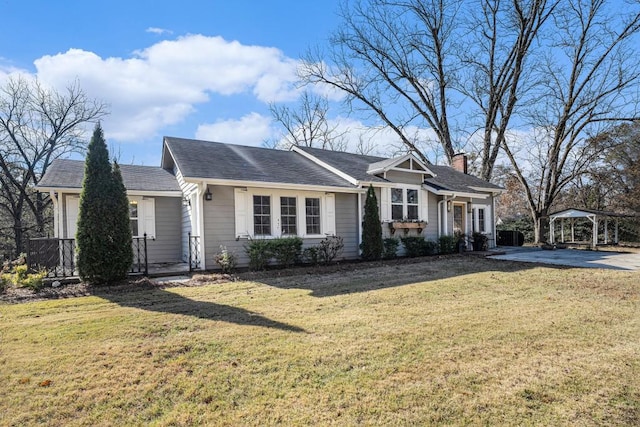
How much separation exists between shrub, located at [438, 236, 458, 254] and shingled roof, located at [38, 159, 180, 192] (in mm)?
10236

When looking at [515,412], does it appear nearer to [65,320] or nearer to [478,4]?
[65,320]

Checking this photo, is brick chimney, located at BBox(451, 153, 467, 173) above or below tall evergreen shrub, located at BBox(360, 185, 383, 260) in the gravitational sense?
above

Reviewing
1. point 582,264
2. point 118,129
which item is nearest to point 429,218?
point 582,264

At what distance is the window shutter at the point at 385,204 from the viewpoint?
514 inches

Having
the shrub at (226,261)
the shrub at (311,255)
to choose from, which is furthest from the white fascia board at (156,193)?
the shrub at (311,255)

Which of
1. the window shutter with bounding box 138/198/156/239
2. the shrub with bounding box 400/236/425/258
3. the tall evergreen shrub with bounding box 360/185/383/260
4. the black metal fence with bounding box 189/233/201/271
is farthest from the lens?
the shrub with bounding box 400/236/425/258

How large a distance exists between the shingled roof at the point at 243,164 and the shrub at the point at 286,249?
180 centimetres

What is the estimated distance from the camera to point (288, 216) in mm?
11242

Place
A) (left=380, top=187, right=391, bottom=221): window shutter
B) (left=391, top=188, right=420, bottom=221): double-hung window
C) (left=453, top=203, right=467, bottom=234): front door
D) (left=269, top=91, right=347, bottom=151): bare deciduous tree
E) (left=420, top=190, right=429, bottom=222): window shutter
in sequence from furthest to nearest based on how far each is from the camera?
1. (left=269, top=91, right=347, bottom=151): bare deciduous tree
2. (left=453, top=203, right=467, bottom=234): front door
3. (left=420, top=190, right=429, bottom=222): window shutter
4. (left=391, top=188, right=420, bottom=221): double-hung window
5. (left=380, top=187, right=391, bottom=221): window shutter

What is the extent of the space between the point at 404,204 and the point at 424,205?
1080mm

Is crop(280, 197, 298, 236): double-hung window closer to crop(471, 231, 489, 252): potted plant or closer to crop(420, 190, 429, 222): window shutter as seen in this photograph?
crop(420, 190, 429, 222): window shutter

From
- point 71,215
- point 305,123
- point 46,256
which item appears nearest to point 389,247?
point 46,256

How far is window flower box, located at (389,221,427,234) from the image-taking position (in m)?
13.1

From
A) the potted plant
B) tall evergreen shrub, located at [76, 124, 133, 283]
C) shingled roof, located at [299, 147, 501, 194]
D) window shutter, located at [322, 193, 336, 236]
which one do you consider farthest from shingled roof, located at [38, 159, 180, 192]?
the potted plant
